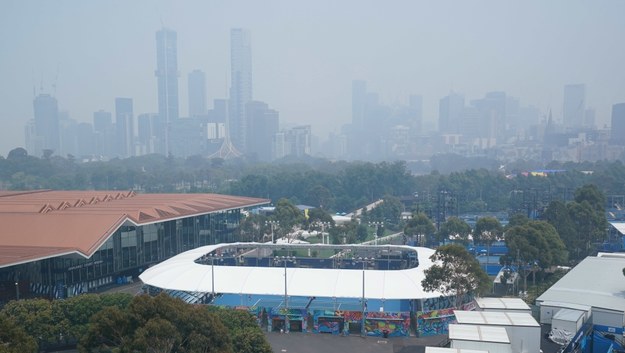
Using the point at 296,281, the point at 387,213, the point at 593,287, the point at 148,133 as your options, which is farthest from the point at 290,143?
Answer: the point at 593,287

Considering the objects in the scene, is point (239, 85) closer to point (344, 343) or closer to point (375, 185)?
point (375, 185)

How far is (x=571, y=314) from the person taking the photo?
17672 mm

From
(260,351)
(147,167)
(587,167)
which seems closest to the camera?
(260,351)

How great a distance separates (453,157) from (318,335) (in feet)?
375

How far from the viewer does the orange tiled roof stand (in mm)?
23234

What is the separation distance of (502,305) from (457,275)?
1668mm

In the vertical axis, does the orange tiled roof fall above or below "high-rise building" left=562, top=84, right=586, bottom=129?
below

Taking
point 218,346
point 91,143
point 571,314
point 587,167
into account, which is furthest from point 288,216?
point 91,143

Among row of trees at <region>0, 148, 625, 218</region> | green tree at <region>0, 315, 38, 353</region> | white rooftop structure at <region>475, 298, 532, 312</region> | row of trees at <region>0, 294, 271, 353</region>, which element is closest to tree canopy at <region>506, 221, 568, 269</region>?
white rooftop structure at <region>475, 298, 532, 312</region>

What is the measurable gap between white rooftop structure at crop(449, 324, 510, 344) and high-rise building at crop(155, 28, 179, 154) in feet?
479

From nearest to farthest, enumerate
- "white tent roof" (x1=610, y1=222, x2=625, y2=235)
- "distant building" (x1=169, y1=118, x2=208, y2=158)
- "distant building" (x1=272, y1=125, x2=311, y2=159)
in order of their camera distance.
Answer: "white tent roof" (x1=610, y1=222, x2=625, y2=235) → "distant building" (x1=272, y1=125, x2=311, y2=159) → "distant building" (x1=169, y1=118, x2=208, y2=158)

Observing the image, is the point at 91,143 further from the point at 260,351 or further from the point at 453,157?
the point at 260,351

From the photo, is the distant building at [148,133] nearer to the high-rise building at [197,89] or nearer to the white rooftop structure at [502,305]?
the high-rise building at [197,89]

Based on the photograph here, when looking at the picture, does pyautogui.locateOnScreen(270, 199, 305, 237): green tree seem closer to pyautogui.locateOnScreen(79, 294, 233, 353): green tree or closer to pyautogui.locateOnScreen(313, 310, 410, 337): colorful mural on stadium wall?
pyautogui.locateOnScreen(313, 310, 410, 337): colorful mural on stadium wall
